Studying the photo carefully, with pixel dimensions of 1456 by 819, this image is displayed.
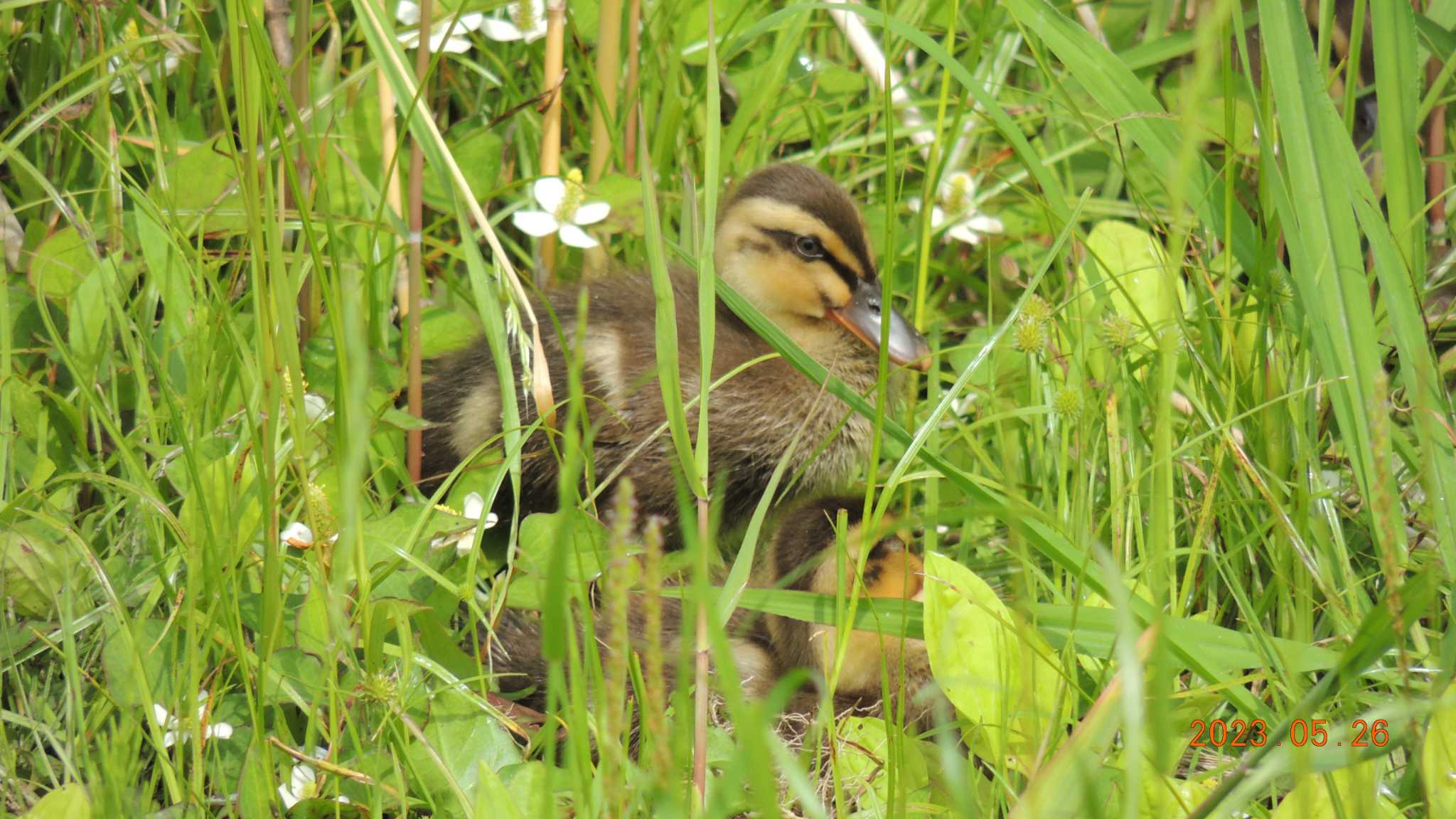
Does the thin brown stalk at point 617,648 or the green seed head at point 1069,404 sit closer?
the thin brown stalk at point 617,648

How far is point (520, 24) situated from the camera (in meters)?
2.36

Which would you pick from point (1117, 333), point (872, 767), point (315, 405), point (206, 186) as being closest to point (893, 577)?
point (872, 767)

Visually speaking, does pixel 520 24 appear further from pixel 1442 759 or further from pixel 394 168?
pixel 1442 759

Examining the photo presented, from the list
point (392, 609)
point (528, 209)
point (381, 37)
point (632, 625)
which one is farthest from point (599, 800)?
point (528, 209)

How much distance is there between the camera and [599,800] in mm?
1180

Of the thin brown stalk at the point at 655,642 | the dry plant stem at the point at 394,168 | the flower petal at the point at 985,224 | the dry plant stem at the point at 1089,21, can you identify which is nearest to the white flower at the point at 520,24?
the dry plant stem at the point at 394,168

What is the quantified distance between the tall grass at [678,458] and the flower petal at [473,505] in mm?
61

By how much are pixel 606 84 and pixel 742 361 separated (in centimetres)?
53

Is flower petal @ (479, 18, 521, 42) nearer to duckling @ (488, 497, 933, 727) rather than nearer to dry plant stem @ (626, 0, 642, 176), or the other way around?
dry plant stem @ (626, 0, 642, 176)

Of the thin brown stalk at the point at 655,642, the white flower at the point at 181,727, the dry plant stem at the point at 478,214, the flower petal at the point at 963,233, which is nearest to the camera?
the thin brown stalk at the point at 655,642

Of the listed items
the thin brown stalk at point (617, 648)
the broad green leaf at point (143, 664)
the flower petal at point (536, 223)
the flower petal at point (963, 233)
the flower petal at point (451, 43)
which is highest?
the flower petal at point (451, 43)

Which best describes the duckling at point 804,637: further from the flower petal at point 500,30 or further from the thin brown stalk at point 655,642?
the flower petal at point 500,30

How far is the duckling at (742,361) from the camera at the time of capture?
2.07 m

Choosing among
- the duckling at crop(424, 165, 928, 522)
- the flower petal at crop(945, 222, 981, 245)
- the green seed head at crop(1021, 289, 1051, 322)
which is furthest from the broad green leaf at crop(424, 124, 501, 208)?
the green seed head at crop(1021, 289, 1051, 322)
